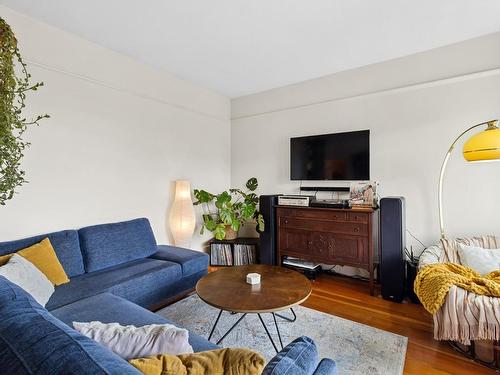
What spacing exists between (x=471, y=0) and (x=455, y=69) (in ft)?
2.55

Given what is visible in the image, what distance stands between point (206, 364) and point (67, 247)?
2039 millimetres

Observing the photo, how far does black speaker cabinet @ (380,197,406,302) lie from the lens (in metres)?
2.58

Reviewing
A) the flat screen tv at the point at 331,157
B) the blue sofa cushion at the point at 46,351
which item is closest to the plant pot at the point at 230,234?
the flat screen tv at the point at 331,157

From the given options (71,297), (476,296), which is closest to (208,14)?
(71,297)

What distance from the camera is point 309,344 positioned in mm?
879

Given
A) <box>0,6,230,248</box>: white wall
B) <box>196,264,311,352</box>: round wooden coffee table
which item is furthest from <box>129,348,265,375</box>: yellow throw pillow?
<box>0,6,230,248</box>: white wall

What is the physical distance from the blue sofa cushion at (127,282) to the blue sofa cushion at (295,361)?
65.8 inches

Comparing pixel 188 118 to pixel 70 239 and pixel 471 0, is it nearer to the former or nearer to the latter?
pixel 70 239

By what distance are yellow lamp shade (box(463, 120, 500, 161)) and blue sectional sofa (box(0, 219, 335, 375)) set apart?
203cm

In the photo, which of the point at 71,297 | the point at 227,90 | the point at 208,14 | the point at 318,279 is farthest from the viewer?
the point at 227,90

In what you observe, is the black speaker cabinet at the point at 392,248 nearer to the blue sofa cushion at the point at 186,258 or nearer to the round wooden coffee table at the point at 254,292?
the round wooden coffee table at the point at 254,292

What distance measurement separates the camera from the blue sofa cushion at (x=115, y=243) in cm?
239

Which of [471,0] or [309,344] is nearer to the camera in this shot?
[309,344]

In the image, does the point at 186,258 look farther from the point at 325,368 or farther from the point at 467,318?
the point at 467,318
